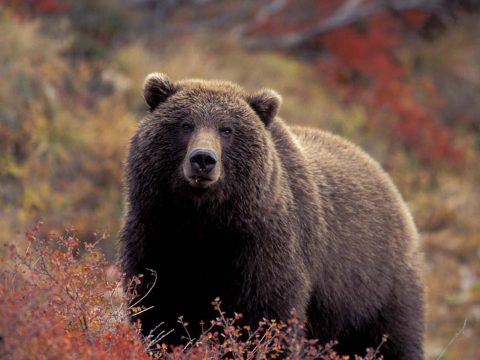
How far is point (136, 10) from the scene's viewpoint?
765 inches

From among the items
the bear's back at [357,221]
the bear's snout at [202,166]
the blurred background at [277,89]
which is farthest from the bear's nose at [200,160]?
the blurred background at [277,89]

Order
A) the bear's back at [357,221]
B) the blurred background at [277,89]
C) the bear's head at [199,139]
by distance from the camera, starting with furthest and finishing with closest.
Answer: the blurred background at [277,89], the bear's back at [357,221], the bear's head at [199,139]

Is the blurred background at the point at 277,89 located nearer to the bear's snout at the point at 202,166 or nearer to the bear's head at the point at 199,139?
the bear's head at the point at 199,139

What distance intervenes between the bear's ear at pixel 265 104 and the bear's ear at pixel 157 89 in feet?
1.82

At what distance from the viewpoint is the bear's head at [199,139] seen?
214 inches

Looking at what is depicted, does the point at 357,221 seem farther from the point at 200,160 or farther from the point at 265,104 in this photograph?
the point at 200,160

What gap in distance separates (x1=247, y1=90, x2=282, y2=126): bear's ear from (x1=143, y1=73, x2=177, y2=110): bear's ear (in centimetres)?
55

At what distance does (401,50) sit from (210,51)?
Answer: 503 cm

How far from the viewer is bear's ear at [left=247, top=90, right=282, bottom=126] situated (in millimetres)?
5918

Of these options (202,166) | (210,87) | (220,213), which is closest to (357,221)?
(220,213)

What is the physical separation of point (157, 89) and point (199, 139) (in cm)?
70

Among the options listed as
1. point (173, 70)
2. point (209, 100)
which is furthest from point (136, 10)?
point (209, 100)

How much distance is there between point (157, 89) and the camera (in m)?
5.86

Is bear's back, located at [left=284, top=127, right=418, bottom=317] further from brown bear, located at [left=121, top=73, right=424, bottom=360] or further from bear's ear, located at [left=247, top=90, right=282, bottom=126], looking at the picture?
bear's ear, located at [left=247, top=90, right=282, bottom=126]
